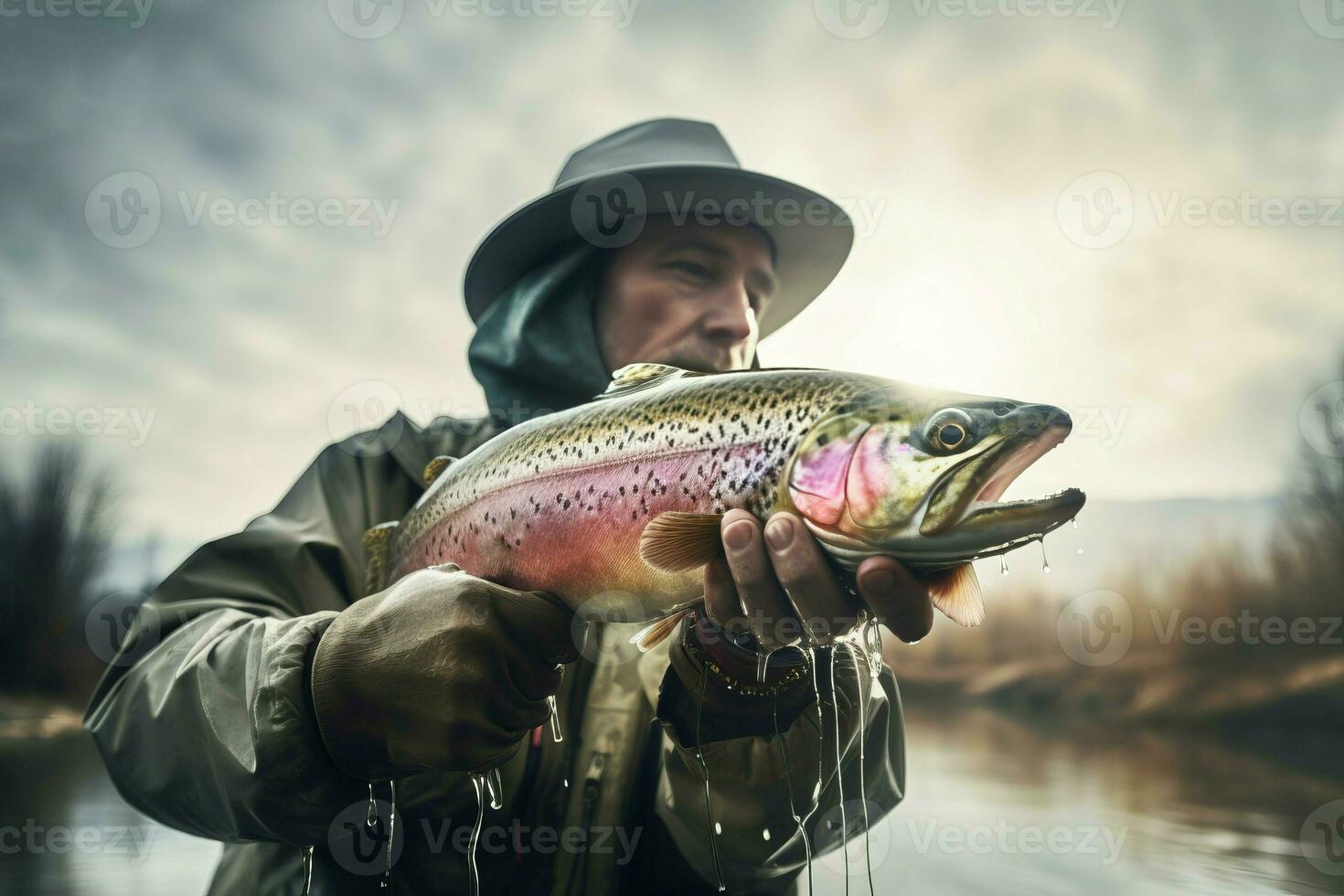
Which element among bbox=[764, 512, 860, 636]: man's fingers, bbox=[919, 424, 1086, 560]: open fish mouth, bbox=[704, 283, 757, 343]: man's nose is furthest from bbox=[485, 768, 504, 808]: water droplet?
bbox=[704, 283, 757, 343]: man's nose

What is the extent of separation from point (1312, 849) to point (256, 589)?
1730cm

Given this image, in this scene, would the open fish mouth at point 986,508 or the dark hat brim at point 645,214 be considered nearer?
the open fish mouth at point 986,508

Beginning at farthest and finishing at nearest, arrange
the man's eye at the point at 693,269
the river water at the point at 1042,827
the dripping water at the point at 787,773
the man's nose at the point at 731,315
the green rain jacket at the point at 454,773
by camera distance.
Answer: the river water at the point at 1042,827, the man's eye at the point at 693,269, the man's nose at the point at 731,315, the dripping water at the point at 787,773, the green rain jacket at the point at 454,773

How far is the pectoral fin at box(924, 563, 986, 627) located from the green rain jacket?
11.5 inches

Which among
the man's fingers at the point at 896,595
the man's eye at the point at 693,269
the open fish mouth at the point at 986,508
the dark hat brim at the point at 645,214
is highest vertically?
the dark hat brim at the point at 645,214

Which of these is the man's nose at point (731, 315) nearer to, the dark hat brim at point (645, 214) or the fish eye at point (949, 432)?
the dark hat brim at point (645, 214)

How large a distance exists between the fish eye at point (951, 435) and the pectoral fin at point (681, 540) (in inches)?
12.9

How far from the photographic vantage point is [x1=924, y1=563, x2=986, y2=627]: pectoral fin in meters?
1.05

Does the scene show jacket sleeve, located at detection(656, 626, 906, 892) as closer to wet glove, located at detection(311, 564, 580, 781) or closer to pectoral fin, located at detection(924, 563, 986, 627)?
wet glove, located at detection(311, 564, 580, 781)

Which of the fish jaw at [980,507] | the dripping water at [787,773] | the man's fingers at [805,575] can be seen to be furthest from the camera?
the dripping water at [787,773]

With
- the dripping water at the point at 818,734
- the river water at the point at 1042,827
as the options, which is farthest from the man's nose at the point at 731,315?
the river water at the point at 1042,827

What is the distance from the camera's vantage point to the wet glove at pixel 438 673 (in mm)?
1227

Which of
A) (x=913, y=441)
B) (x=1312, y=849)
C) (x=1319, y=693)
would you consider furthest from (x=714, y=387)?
(x=1312, y=849)

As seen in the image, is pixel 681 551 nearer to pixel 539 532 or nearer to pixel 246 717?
pixel 539 532
